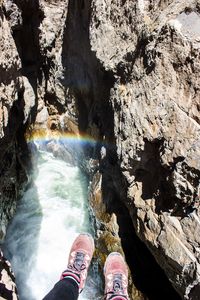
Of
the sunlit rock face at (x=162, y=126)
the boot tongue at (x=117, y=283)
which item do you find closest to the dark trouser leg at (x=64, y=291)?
the boot tongue at (x=117, y=283)

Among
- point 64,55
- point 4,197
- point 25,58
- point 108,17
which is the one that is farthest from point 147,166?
point 25,58

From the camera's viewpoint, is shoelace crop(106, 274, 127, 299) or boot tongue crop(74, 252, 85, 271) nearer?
shoelace crop(106, 274, 127, 299)

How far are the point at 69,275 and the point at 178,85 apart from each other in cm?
319

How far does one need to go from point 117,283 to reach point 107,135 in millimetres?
3019

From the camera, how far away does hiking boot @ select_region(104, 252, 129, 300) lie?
17.2 ft

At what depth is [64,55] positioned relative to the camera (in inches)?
376

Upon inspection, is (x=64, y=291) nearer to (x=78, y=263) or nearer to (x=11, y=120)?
(x=78, y=263)

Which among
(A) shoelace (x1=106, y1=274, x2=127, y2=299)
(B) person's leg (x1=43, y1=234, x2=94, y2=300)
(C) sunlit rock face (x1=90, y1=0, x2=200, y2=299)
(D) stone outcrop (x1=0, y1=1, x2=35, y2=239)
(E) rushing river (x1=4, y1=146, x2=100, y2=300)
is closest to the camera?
(B) person's leg (x1=43, y1=234, x2=94, y2=300)

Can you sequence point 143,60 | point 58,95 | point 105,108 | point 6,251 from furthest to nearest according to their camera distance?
point 58,95, point 6,251, point 105,108, point 143,60

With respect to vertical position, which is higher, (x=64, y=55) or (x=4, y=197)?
(x=64, y=55)

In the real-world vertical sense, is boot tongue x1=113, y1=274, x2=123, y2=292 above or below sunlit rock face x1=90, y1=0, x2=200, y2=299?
below

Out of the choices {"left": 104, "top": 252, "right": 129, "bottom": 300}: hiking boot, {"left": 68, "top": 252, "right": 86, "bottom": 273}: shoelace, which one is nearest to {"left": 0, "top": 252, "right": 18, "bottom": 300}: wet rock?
{"left": 68, "top": 252, "right": 86, "bottom": 273}: shoelace

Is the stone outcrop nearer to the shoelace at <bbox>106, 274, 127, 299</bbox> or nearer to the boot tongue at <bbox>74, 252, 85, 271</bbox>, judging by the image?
the boot tongue at <bbox>74, 252, 85, 271</bbox>

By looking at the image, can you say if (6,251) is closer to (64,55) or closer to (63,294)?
(63,294)
